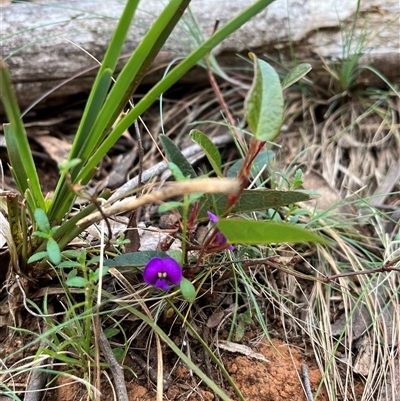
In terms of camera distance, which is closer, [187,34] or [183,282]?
[183,282]

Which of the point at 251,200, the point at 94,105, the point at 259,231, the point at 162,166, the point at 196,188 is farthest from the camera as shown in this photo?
the point at 162,166

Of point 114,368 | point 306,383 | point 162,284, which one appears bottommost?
point 306,383

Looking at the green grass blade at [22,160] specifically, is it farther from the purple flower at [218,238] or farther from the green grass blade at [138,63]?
the purple flower at [218,238]

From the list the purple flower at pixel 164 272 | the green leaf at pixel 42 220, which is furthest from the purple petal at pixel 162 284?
the green leaf at pixel 42 220

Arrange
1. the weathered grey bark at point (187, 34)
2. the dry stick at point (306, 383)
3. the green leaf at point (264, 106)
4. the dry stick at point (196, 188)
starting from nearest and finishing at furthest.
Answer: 1. the dry stick at point (196, 188)
2. the green leaf at point (264, 106)
3. the dry stick at point (306, 383)
4. the weathered grey bark at point (187, 34)

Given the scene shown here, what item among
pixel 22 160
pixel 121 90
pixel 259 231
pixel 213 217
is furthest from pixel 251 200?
pixel 22 160

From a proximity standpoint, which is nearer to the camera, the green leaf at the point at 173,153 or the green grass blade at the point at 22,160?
the green grass blade at the point at 22,160

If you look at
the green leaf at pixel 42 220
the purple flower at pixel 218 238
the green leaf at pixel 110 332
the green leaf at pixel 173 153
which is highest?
the green leaf at pixel 173 153

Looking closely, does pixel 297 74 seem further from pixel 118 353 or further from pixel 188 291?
pixel 118 353
